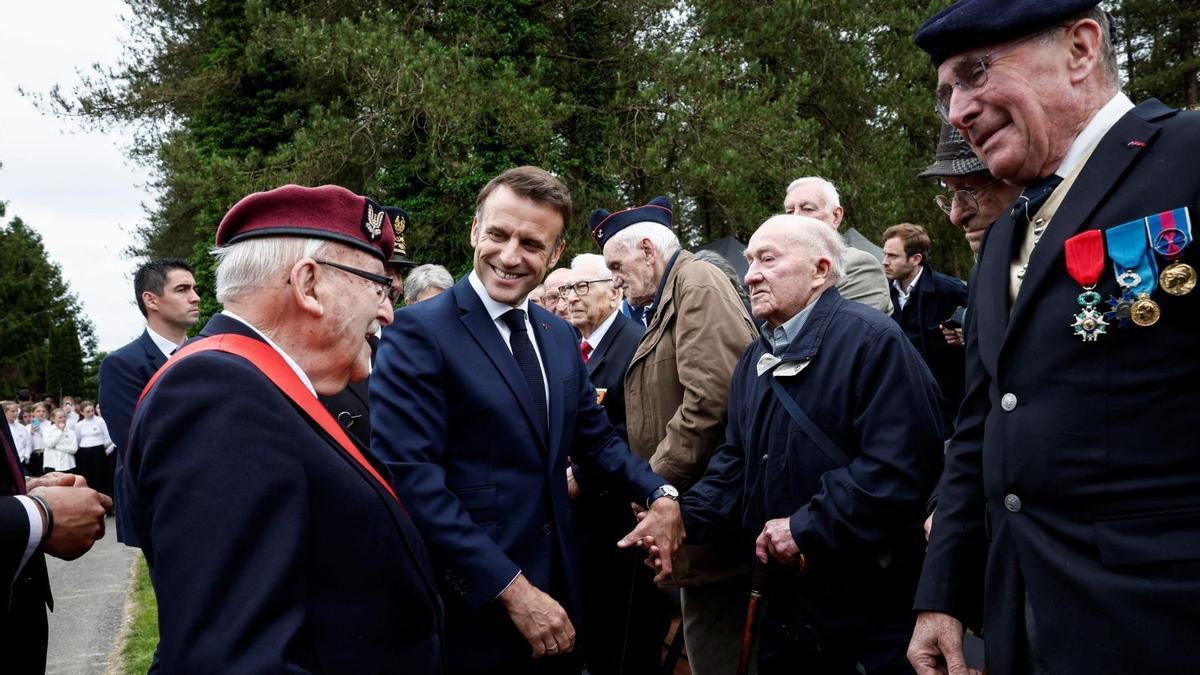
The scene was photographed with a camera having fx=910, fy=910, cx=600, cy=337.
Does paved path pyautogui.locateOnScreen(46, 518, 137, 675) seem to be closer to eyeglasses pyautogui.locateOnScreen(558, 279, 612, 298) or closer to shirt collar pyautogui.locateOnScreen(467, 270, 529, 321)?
eyeglasses pyautogui.locateOnScreen(558, 279, 612, 298)

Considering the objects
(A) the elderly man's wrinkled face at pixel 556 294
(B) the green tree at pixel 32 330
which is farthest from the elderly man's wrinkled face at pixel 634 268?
(B) the green tree at pixel 32 330

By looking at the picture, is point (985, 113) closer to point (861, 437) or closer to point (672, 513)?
point (861, 437)

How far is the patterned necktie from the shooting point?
2127mm

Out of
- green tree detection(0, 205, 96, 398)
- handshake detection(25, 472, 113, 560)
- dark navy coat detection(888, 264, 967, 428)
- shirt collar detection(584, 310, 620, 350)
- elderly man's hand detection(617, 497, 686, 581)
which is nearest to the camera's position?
handshake detection(25, 472, 113, 560)

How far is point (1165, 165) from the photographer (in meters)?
1.85

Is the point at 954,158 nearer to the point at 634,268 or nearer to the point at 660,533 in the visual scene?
the point at 660,533

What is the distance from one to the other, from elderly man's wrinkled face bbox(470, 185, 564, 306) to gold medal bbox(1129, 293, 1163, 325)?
1893 millimetres

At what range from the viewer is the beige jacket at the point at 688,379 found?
4059 millimetres

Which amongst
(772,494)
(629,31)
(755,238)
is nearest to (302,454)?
(772,494)

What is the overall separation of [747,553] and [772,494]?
0.73m

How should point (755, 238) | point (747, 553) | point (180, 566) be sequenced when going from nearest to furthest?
1. point (180, 566)
2. point (755, 238)
3. point (747, 553)

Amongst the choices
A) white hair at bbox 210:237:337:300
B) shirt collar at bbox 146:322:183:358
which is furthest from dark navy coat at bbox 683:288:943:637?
shirt collar at bbox 146:322:183:358

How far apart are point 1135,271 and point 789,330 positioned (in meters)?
1.70

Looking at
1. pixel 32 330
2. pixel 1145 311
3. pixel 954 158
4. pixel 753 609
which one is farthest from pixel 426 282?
pixel 32 330
